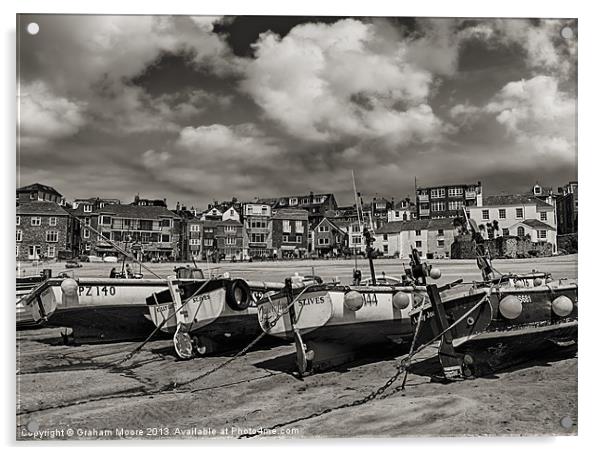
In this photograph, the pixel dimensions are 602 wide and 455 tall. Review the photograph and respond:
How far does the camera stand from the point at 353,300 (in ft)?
17.8

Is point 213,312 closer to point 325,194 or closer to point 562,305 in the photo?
point 325,194

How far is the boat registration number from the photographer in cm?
652

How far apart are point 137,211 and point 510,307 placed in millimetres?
3491

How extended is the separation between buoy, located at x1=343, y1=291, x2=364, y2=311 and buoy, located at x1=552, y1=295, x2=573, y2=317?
1653 millimetres

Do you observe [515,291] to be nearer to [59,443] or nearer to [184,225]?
[184,225]

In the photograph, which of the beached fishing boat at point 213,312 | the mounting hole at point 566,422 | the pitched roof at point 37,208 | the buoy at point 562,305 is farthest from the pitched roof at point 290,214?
the mounting hole at point 566,422

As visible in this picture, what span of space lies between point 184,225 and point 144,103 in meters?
1.32

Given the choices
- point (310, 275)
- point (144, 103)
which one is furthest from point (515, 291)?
point (144, 103)

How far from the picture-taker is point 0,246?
4.80 m

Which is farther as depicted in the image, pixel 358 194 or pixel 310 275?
pixel 310 275

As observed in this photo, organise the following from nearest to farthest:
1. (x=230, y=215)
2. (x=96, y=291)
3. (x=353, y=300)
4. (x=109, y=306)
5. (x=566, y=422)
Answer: (x=566, y=422) < (x=353, y=300) < (x=230, y=215) < (x=96, y=291) < (x=109, y=306)

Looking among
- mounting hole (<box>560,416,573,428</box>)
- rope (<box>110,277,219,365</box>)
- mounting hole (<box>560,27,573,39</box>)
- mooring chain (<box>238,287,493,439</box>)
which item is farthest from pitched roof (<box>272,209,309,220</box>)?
mounting hole (<box>560,416,573,428</box>)

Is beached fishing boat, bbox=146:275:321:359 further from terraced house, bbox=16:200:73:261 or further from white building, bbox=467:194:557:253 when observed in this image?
white building, bbox=467:194:557:253

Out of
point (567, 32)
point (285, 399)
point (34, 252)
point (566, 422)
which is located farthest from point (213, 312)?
point (567, 32)
